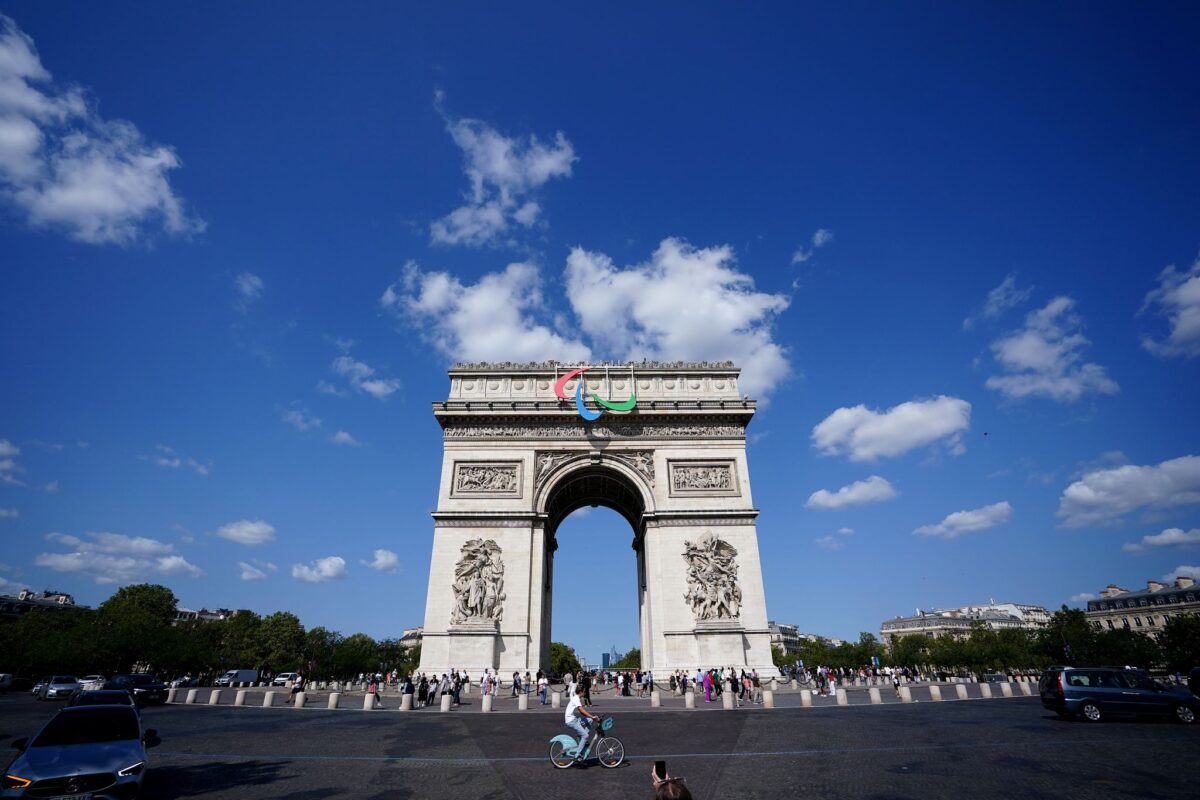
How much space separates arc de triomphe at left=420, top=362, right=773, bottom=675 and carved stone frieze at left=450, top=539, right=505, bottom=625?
1.9 inches

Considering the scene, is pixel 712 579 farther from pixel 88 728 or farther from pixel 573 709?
Answer: pixel 88 728

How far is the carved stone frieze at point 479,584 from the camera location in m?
26.8

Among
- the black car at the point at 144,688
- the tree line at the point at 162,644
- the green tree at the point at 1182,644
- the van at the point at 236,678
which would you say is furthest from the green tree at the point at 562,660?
the black car at the point at 144,688

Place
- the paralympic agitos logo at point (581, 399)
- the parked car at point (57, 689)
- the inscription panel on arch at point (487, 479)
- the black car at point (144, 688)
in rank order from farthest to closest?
the paralympic agitos logo at point (581, 399)
the inscription panel on arch at point (487, 479)
the parked car at point (57, 689)
the black car at point (144, 688)

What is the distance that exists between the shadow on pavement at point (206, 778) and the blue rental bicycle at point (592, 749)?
3737 mm

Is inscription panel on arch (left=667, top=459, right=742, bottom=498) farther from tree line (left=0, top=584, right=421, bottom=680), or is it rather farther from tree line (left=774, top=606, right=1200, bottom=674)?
tree line (left=774, top=606, right=1200, bottom=674)

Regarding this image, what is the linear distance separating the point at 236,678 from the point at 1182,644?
8172 cm

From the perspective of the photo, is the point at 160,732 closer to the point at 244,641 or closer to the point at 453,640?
the point at 453,640

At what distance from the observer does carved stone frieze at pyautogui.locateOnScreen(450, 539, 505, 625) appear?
26.8 meters

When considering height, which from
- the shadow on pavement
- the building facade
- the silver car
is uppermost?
the building facade

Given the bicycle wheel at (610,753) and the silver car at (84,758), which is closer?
the silver car at (84,758)

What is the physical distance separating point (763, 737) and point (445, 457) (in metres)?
21.6

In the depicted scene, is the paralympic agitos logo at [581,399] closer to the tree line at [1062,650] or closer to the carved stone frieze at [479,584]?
the carved stone frieze at [479,584]

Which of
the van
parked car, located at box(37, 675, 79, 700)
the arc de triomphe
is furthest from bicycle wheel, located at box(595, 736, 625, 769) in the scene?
the van
